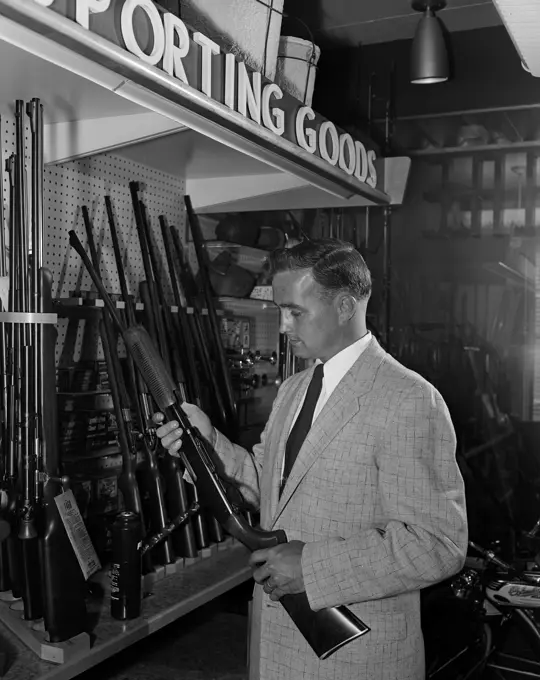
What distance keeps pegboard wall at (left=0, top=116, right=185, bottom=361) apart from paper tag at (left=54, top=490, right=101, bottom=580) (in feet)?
2.85

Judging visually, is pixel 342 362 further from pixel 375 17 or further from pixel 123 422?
pixel 375 17

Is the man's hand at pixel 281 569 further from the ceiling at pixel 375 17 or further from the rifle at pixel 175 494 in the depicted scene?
the ceiling at pixel 375 17

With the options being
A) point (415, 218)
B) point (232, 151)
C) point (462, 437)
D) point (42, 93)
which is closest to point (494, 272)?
point (415, 218)

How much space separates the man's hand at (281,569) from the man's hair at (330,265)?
56 cm

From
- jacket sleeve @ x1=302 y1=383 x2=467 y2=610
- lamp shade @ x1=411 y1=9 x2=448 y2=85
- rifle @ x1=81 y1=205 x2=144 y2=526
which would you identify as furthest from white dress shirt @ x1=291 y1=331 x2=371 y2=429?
lamp shade @ x1=411 y1=9 x2=448 y2=85

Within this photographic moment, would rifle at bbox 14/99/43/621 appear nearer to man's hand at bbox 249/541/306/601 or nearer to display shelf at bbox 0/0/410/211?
display shelf at bbox 0/0/410/211

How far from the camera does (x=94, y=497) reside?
273cm

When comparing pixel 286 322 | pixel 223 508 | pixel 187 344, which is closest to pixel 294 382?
pixel 286 322

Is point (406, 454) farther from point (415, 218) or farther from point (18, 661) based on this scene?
point (415, 218)

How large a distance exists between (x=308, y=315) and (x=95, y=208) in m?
1.59

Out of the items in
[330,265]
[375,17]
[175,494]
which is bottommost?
[175,494]

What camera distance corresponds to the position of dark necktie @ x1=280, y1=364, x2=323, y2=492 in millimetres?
1736

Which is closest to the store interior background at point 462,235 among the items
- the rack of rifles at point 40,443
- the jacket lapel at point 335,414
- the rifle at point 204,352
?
the rifle at point 204,352

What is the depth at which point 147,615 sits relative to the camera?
7.89ft
